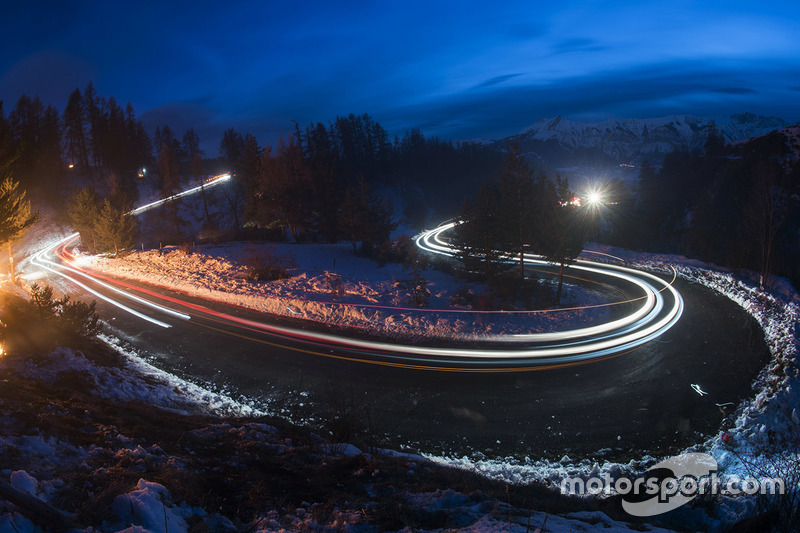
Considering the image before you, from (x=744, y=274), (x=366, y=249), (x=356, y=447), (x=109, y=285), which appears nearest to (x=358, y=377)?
(x=356, y=447)

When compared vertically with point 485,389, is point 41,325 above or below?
above

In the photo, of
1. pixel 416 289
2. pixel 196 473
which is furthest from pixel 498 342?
pixel 196 473

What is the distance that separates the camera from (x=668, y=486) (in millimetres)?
6055

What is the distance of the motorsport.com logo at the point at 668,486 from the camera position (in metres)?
5.48

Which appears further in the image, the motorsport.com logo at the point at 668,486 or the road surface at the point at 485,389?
the road surface at the point at 485,389

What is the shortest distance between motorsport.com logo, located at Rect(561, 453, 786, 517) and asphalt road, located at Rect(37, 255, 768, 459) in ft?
3.81

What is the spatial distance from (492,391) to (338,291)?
11.2 metres

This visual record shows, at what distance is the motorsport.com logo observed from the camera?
5477 millimetres

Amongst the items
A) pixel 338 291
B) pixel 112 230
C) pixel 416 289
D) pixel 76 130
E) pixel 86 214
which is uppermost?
pixel 76 130

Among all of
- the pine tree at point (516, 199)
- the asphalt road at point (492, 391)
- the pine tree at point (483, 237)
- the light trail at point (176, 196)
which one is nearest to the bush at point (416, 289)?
the pine tree at point (483, 237)

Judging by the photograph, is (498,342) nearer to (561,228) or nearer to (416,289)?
(416,289)

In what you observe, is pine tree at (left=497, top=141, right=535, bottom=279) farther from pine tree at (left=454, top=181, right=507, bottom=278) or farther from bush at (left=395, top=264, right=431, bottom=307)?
bush at (left=395, top=264, right=431, bottom=307)

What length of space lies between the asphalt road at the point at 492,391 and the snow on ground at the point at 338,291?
3287 millimetres

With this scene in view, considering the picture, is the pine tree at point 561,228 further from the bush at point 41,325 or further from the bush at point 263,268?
the bush at point 41,325
